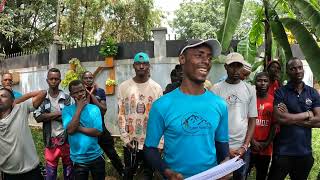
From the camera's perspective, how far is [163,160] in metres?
2.34

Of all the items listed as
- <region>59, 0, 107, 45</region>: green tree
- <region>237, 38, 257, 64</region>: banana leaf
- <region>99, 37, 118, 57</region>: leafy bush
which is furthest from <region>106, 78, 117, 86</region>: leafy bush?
<region>59, 0, 107, 45</region>: green tree

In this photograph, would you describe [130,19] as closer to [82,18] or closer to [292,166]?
[82,18]

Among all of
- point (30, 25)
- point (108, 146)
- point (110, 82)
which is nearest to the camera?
point (108, 146)

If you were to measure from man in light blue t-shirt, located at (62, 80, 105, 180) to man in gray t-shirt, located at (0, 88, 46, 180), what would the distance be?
0.41 m

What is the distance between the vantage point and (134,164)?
4.52m

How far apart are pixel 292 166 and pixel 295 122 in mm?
510

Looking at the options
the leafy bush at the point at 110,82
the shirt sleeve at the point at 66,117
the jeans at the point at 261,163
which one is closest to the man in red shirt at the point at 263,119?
the jeans at the point at 261,163

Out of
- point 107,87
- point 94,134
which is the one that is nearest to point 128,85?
point 94,134

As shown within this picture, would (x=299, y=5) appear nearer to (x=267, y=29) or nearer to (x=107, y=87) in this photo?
(x=267, y=29)

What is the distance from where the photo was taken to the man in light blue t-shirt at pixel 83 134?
4004mm

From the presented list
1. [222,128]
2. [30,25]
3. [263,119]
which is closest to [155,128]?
[222,128]

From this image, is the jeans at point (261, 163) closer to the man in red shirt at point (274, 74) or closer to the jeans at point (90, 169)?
the man in red shirt at point (274, 74)

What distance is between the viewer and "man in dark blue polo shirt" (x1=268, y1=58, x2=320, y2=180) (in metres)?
3.92

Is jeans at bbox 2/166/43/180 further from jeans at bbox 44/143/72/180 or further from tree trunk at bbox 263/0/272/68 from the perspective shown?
tree trunk at bbox 263/0/272/68
